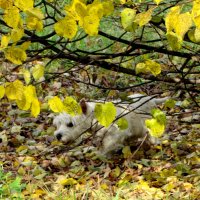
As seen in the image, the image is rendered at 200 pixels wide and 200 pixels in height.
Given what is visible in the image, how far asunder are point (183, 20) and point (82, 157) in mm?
4203

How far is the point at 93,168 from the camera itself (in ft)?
17.7

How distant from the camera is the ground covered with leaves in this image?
4340mm

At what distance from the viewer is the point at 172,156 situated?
544 cm

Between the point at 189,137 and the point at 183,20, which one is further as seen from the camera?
the point at 189,137

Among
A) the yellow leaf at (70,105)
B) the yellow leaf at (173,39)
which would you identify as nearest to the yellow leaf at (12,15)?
the yellow leaf at (70,105)

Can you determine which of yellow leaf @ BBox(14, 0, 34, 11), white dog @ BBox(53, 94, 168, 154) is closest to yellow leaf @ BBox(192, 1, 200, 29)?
yellow leaf @ BBox(14, 0, 34, 11)

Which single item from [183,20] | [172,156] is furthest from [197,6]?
[172,156]

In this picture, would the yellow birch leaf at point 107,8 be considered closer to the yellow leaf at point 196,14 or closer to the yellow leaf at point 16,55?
the yellow leaf at point 16,55

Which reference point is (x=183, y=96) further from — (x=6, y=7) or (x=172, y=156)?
(x=6, y=7)

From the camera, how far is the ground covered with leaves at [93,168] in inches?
171

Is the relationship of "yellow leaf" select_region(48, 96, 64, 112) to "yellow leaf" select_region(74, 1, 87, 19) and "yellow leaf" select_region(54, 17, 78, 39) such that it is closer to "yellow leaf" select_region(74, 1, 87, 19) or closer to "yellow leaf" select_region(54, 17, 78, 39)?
"yellow leaf" select_region(54, 17, 78, 39)

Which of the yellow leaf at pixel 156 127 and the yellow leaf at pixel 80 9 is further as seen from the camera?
the yellow leaf at pixel 156 127

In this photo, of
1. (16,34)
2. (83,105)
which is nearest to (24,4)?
(16,34)

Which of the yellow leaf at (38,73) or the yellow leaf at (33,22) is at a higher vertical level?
the yellow leaf at (33,22)
